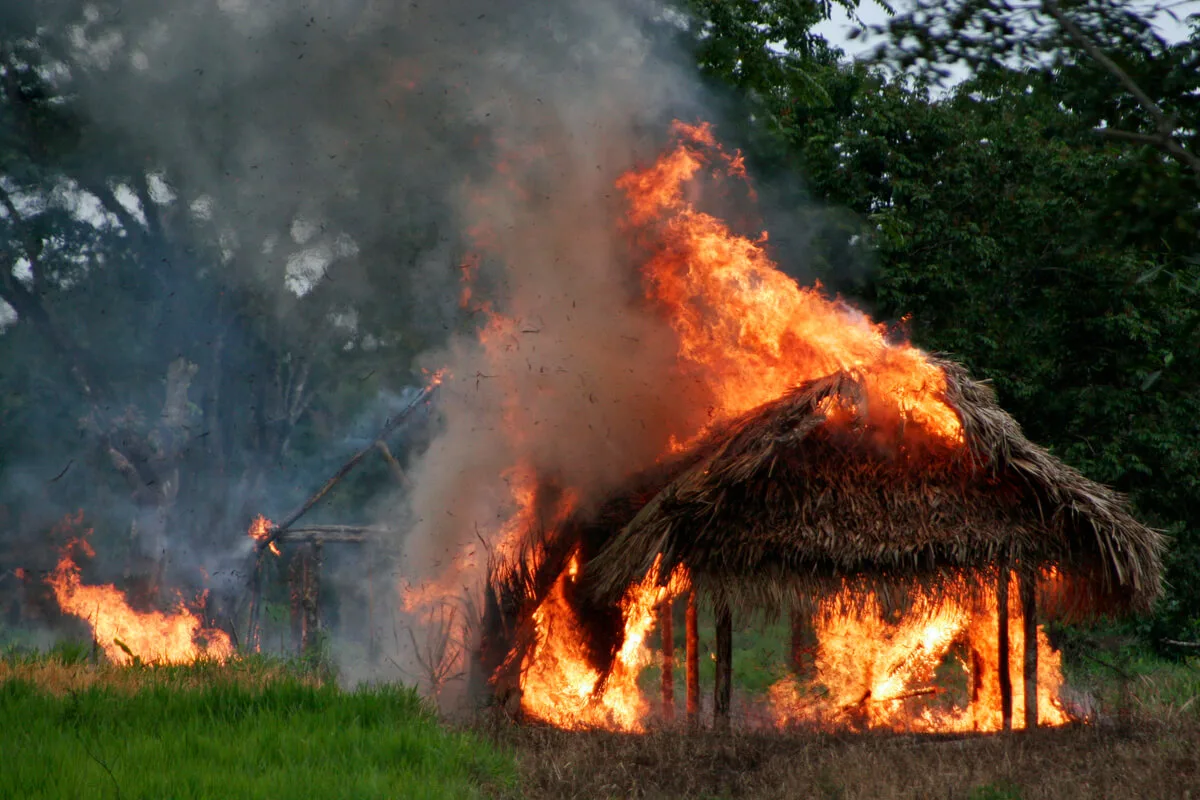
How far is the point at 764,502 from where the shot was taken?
10055 millimetres

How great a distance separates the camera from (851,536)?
982cm

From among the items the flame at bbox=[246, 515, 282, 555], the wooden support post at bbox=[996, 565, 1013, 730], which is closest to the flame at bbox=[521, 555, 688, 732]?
the wooden support post at bbox=[996, 565, 1013, 730]

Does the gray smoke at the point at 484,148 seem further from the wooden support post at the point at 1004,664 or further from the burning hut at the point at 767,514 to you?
the wooden support post at the point at 1004,664

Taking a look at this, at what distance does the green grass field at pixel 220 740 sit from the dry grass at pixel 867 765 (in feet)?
2.38

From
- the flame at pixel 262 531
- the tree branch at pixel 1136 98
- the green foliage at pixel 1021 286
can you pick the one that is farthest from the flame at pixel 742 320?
the flame at pixel 262 531

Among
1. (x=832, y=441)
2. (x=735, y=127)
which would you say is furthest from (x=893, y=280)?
(x=832, y=441)

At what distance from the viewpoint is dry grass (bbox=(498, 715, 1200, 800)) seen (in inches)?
310

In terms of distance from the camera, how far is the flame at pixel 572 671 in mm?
10438

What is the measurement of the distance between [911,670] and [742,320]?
405cm

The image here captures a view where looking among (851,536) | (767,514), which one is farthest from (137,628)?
(851,536)

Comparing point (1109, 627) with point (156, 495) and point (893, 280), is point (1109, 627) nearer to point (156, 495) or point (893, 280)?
point (893, 280)

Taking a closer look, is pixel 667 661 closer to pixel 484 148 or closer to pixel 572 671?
pixel 572 671

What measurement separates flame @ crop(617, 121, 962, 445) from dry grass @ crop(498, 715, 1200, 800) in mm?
2671

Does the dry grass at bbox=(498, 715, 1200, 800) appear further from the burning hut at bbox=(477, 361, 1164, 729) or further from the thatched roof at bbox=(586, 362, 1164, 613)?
the thatched roof at bbox=(586, 362, 1164, 613)
